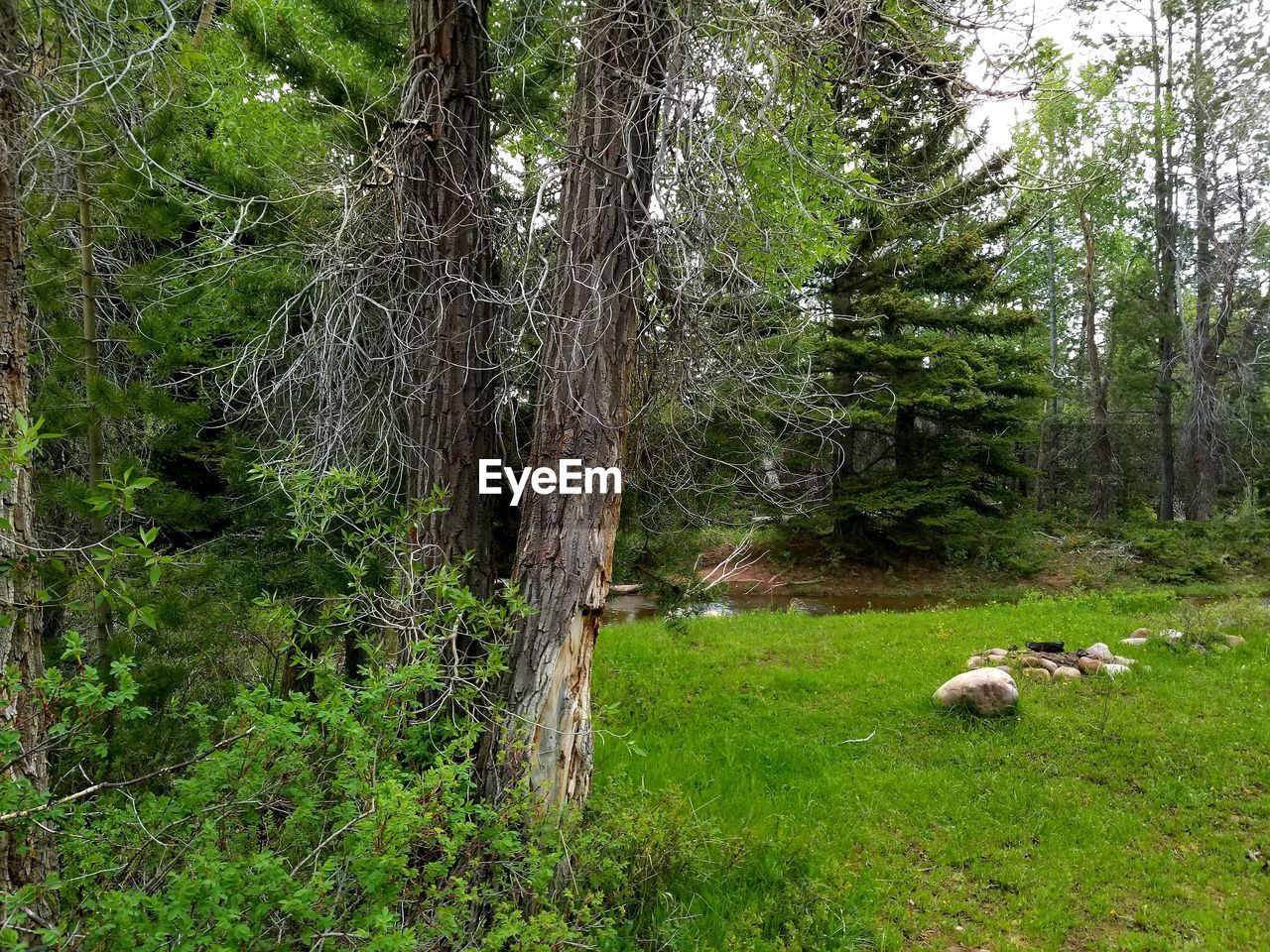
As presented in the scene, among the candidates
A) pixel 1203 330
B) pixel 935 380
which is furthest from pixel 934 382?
pixel 1203 330

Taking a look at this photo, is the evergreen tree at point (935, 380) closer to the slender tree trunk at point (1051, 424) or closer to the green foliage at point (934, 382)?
the green foliage at point (934, 382)

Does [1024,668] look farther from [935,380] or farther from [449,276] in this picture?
[935,380]

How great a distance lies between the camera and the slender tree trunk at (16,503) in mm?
1909

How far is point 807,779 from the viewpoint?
4.20 meters

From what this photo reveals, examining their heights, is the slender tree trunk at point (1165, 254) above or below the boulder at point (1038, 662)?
above

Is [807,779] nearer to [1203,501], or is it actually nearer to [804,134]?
[804,134]

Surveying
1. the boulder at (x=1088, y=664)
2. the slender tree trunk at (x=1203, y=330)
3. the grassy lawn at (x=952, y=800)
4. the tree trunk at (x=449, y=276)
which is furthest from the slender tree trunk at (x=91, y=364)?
the slender tree trunk at (x=1203, y=330)

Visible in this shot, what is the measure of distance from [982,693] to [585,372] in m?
4.24

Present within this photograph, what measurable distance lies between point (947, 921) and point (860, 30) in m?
3.88

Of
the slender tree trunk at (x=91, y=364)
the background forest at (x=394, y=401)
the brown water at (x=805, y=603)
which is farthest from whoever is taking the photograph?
the brown water at (x=805, y=603)

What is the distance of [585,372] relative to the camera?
2742 millimetres

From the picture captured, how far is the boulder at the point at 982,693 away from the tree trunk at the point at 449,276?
4040 millimetres

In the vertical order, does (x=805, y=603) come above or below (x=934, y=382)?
below

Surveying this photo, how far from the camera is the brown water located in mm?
11203
